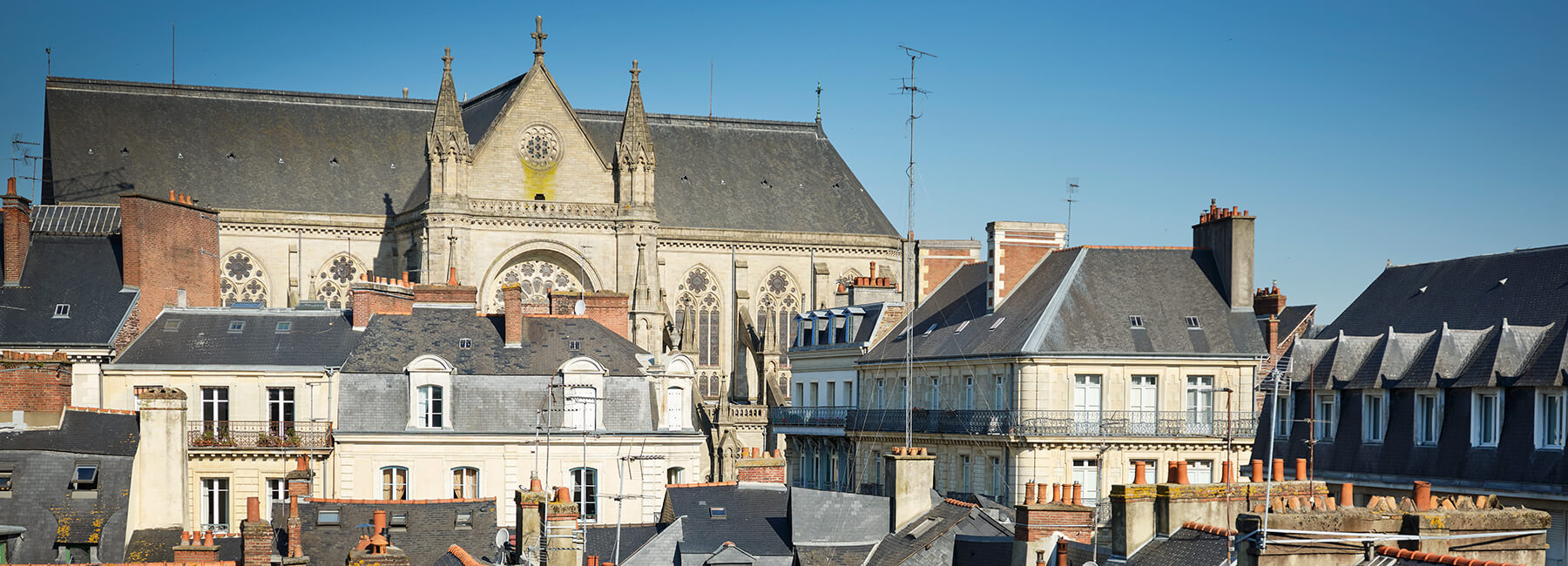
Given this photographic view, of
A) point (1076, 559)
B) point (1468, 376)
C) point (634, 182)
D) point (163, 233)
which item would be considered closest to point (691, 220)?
point (634, 182)

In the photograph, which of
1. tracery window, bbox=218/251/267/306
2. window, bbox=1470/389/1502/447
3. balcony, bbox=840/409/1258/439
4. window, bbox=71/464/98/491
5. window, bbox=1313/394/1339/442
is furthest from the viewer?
tracery window, bbox=218/251/267/306

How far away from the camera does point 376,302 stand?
3203 cm

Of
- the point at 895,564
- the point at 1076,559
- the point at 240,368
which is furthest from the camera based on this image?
the point at 240,368

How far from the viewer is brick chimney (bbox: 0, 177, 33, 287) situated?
1305 inches

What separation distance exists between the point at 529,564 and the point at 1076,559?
7222mm

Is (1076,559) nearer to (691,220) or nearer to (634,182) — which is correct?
(634,182)

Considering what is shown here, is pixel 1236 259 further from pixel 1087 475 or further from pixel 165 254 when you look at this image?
pixel 165 254

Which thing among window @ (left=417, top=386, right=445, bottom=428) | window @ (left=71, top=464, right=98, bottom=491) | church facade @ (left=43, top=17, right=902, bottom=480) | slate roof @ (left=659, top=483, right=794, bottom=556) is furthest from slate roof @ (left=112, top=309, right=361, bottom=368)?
church facade @ (left=43, top=17, right=902, bottom=480)

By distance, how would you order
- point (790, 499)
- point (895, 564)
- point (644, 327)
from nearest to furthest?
1. point (895, 564)
2. point (790, 499)
3. point (644, 327)

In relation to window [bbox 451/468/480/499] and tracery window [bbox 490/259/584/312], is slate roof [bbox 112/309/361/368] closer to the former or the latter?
window [bbox 451/468/480/499]

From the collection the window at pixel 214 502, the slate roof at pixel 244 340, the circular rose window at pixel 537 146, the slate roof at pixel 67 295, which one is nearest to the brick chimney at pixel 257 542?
the window at pixel 214 502

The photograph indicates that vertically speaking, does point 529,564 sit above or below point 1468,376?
below

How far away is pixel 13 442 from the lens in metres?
23.8

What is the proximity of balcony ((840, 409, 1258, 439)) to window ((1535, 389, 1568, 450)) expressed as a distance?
459cm
